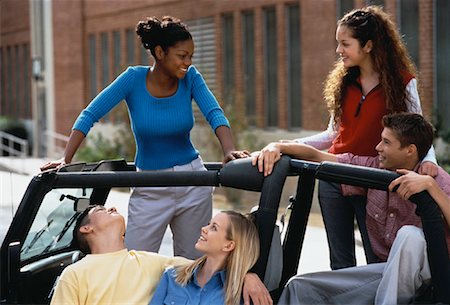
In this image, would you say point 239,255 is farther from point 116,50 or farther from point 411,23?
point 116,50

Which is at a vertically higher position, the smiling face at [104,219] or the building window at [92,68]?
the building window at [92,68]

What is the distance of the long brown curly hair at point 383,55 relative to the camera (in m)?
3.82

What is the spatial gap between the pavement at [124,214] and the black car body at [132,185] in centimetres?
13

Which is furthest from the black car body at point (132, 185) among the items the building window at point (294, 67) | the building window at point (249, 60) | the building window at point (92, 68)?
Result: the building window at point (92, 68)

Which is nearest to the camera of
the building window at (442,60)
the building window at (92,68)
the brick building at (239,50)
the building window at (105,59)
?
the building window at (442,60)

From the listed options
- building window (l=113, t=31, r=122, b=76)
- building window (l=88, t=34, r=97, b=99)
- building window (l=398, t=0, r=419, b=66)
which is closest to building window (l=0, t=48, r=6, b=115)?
building window (l=88, t=34, r=97, b=99)

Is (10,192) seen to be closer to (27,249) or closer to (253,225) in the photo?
(27,249)

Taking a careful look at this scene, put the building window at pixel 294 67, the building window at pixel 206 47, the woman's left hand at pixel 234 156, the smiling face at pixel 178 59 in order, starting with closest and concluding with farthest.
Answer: the woman's left hand at pixel 234 156 < the smiling face at pixel 178 59 < the building window at pixel 294 67 < the building window at pixel 206 47

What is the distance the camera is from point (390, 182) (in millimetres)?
3043

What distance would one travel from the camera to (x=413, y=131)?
3385mm

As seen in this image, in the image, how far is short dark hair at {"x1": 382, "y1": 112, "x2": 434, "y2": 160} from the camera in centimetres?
338

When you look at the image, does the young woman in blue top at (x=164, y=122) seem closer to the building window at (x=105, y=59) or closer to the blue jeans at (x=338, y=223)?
the blue jeans at (x=338, y=223)

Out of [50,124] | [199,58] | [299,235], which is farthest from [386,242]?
[50,124]

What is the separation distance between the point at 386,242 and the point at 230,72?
1602 centimetres
